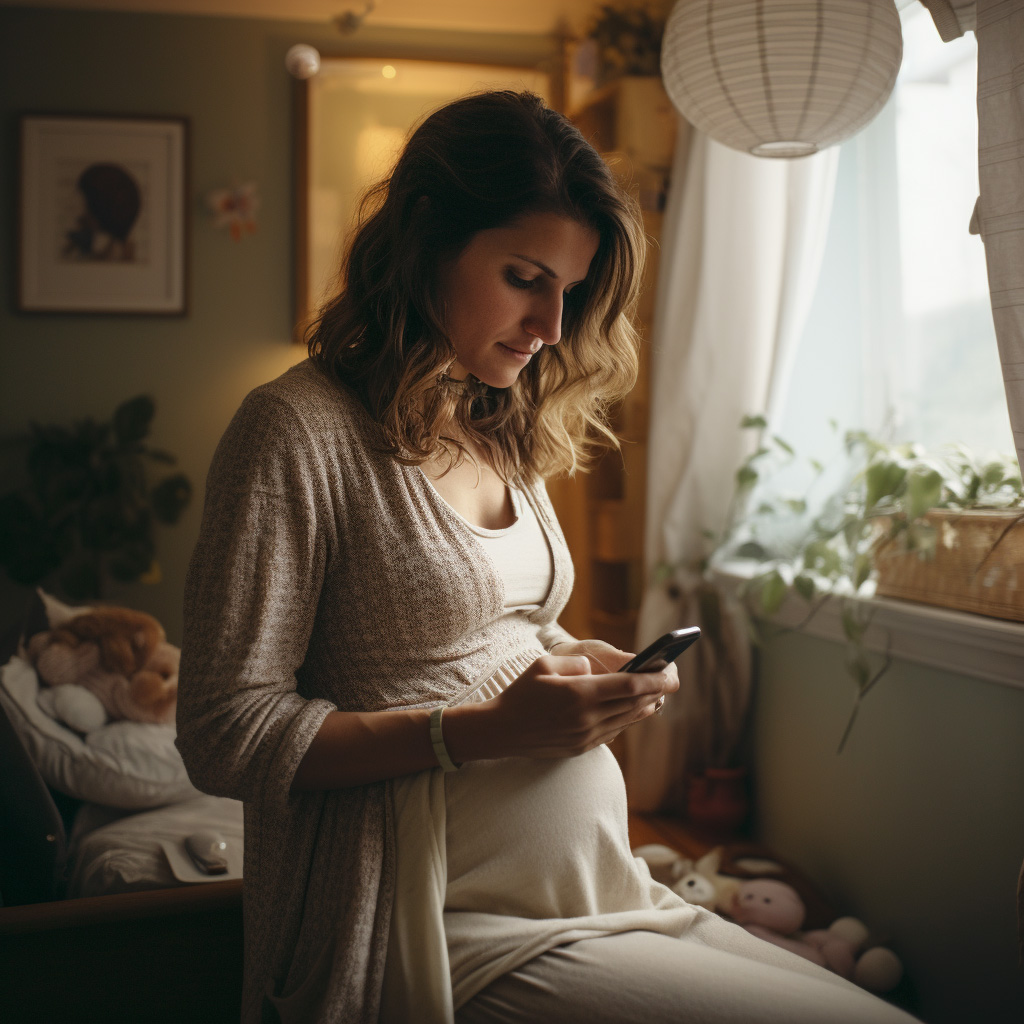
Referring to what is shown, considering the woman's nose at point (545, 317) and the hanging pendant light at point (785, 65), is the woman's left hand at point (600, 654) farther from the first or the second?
the hanging pendant light at point (785, 65)

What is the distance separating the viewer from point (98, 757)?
60.9 inches

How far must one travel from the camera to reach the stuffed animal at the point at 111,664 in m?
1.75

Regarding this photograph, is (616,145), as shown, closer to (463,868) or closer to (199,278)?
(199,278)

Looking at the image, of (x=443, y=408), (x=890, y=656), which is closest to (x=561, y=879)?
(x=443, y=408)

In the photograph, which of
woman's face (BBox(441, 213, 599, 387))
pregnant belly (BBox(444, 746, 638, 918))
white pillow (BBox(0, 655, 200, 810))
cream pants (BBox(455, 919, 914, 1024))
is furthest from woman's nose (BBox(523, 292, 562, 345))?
white pillow (BBox(0, 655, 200, 810))

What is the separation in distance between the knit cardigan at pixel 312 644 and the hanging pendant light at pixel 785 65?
94 cm

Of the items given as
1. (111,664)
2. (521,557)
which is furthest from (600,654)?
(111,664)

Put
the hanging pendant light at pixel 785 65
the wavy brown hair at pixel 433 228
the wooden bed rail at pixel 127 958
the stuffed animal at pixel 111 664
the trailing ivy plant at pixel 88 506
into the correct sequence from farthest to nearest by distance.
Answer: the trailing ivy plant at pixel 88 506, the stuffed animal at pixel 111 664, the hanging pendant light at pixel 785 65, the wooden bed rail at pixel 127 958, the wavy brown hair at pixel 433 228

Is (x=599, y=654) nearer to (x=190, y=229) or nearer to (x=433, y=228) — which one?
(x=433, y=228)

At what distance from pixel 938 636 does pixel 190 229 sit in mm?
2587

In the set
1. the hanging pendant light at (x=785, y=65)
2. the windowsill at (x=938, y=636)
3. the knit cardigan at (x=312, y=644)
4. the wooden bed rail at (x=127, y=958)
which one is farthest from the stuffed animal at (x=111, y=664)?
the hanging pendant light at (x=785, y=65)

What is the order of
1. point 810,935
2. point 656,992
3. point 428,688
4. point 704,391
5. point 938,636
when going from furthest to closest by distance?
1. point 704,391
2. point 810,935
3. point 938,636
4. point 428,688
5. point 656,992

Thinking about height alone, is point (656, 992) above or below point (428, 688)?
below

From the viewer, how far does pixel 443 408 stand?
1.01 meters
